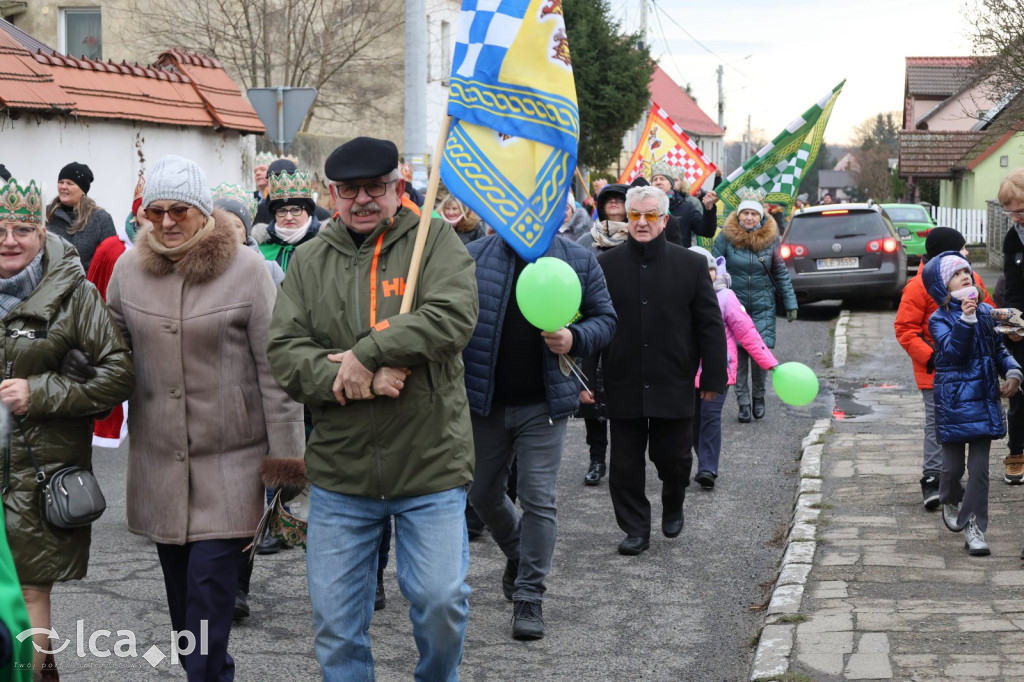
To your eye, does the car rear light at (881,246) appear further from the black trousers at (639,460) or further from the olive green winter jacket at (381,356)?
the olive green winter jacket at (381,356)

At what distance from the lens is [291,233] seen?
7.46m

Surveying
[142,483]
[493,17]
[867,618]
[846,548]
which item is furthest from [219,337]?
[846,548]

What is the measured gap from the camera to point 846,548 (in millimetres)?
7281

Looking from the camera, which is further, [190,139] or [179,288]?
[190,139]

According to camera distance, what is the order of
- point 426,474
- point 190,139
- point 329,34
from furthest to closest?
point 329,34 → point 190,139 → point 426,474

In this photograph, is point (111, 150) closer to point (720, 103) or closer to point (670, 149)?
point (670, 149)

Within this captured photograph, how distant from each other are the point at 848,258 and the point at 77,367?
680 inches

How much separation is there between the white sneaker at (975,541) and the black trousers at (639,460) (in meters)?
1.50

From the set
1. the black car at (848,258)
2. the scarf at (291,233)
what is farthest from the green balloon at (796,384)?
the black car at (848,258)

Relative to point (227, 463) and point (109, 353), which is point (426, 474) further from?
point (109, 353)

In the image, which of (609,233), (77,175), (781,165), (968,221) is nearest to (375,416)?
(609,233)

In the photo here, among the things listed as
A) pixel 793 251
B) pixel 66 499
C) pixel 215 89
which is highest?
pixel 215 89

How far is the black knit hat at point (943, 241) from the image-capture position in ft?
25.0

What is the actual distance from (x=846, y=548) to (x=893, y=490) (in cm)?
164
